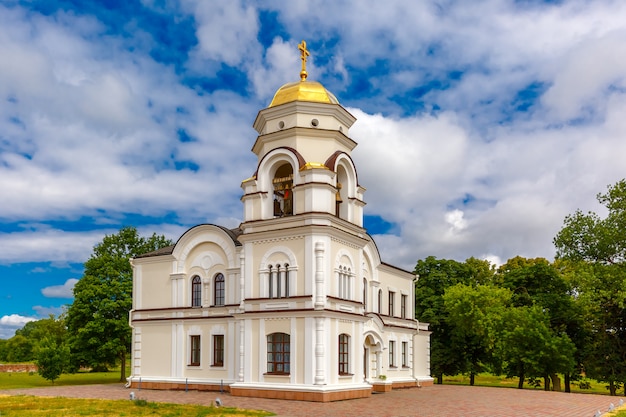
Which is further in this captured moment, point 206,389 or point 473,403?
point 206,389

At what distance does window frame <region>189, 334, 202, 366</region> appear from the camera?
33.2m

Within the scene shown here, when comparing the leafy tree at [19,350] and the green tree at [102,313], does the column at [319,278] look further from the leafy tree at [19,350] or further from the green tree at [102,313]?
the leafy tree at [19,350]

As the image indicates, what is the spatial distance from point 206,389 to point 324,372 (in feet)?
27.2

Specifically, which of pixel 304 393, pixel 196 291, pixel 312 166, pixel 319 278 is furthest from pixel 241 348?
pixel 312 166

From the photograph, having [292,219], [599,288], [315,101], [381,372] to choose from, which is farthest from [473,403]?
[315,101]

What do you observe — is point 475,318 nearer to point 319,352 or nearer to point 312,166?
point 319,352

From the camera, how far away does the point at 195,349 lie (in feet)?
110

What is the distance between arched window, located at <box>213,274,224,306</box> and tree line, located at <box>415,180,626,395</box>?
18.0 meters

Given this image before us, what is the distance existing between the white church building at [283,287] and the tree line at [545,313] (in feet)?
28.1

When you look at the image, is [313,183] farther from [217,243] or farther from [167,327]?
[167,327]

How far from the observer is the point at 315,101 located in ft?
99.5

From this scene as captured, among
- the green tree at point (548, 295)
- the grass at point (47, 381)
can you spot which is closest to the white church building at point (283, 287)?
the grass at point (47, 381)

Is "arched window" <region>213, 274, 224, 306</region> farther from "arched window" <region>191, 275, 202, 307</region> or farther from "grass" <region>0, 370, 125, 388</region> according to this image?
"grass" <region>0, 370, 125, 388</region>

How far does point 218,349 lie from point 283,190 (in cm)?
938
